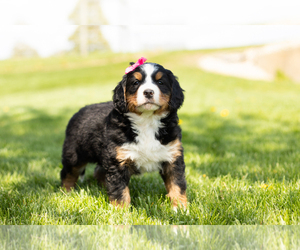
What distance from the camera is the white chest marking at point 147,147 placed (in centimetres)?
253

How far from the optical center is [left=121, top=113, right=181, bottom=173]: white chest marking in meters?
2.53

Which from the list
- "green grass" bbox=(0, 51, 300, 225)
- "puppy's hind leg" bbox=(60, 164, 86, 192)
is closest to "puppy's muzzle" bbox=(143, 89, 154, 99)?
"green grass" bbox=(0, 51, 300, 225)

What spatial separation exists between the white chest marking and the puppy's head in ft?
0.27

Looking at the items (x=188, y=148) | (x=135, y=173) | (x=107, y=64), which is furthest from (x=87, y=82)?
(x=135, y=173)

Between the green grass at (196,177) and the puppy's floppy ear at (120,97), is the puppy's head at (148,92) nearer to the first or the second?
the puppy's floppy ear at (120,97)

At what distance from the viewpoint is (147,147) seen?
2.53 meters

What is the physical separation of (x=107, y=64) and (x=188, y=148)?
66.0 ft

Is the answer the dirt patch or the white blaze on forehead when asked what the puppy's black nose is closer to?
the white blaze on forehead

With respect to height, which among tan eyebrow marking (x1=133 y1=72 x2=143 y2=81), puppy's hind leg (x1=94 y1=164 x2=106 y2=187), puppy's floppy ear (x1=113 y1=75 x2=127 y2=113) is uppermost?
tan eyebrow marking (x1=133 y1=72 x2=143 y2=81)

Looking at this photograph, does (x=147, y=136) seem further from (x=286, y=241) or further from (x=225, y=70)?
(x=225, y=70)

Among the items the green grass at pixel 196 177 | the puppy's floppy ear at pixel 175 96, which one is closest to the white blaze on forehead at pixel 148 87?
the puppy's floppy ear at pixel 175 96

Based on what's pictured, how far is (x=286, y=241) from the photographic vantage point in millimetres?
1622

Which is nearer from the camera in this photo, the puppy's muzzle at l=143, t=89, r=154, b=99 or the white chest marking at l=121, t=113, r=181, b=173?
the puppy's muzzle at l=143, t=89, r=154, b=99

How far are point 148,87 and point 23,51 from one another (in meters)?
26.9
